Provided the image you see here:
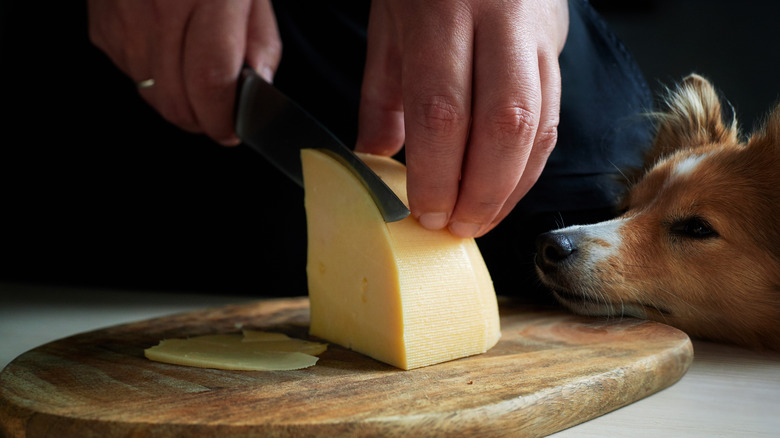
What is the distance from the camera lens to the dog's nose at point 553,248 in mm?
1582

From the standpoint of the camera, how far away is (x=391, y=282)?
49.4 inches

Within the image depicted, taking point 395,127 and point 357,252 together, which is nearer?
point 357,252

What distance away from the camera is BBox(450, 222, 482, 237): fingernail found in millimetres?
1301

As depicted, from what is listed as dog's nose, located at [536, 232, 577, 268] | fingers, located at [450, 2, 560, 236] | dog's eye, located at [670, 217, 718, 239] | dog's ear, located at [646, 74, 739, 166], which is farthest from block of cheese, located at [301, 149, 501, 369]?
dog's ear, located at [646, 74, 739, 166]

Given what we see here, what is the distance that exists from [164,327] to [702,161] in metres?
1.41

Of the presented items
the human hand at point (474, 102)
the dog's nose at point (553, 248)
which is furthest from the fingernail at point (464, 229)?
the dog's nose at point (553, 248)

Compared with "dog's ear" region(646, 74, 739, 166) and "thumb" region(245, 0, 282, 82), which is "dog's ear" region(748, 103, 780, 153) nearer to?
"dog's ear" region(646, 74, 739, 166)

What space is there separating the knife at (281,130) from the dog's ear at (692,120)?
1059 mm

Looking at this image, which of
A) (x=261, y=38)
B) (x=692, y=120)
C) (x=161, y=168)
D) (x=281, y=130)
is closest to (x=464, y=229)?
(x=281, y=130)

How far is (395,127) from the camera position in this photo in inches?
64.4

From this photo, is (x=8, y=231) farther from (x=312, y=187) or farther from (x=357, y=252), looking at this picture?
(x=357, y=252)

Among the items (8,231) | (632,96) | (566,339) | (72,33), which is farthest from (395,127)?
(8,231)

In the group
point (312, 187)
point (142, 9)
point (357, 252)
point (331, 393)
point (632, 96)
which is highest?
point (142, 9)

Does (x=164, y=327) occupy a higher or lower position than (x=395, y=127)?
lower
